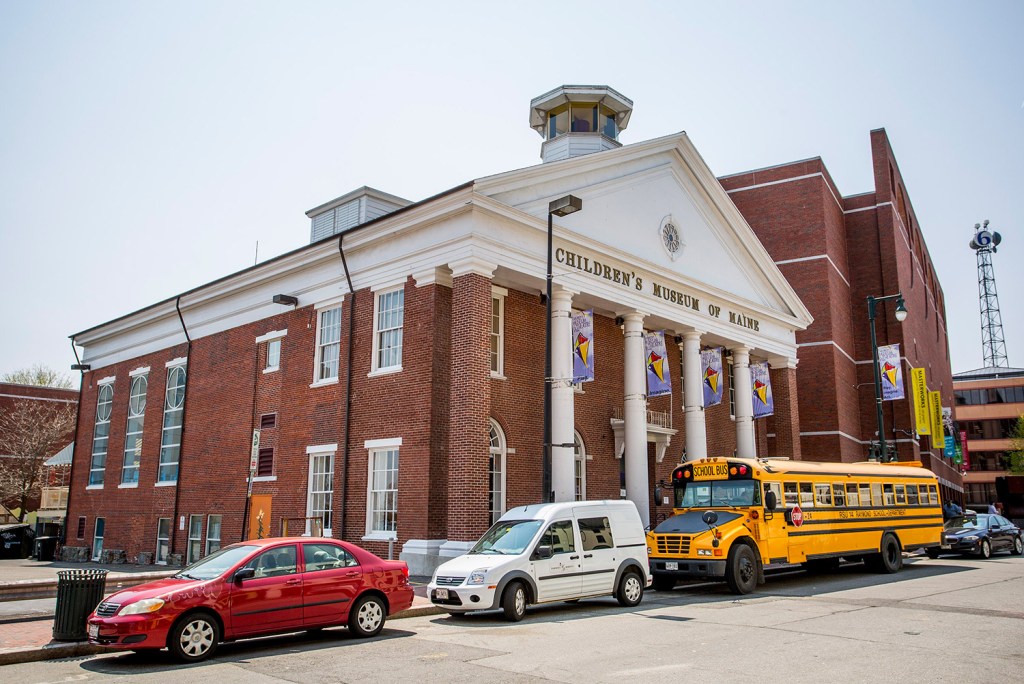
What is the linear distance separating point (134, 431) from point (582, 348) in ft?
64.2

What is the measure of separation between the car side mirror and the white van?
346 centimetres

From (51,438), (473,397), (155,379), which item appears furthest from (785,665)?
(51,438)

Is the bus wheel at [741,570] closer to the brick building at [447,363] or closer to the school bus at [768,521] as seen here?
the school bus at [768,521]

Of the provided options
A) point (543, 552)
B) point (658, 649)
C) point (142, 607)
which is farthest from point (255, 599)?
point (658, 649)

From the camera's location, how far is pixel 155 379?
99.3ft

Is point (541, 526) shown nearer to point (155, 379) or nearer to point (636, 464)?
point (636, 464)

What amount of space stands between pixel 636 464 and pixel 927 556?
10.8 meters

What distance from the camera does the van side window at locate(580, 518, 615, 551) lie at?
45.9ft

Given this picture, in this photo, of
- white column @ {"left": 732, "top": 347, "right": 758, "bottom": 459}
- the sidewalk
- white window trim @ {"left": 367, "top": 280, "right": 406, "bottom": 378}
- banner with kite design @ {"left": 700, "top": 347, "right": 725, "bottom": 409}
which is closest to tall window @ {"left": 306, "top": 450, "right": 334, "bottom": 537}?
white window trim @ {"left": 367, "top": 280, "right": 406, "bottom": 378}

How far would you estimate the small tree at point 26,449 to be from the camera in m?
47.4

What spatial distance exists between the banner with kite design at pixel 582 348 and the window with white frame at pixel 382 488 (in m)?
4.89

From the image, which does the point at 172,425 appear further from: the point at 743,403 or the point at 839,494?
the point at 839,494

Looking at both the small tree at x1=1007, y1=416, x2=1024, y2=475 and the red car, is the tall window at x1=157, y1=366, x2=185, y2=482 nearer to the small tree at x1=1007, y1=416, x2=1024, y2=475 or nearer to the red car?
the red car

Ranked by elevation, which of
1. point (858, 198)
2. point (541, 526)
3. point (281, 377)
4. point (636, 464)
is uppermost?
point (858, 198)
